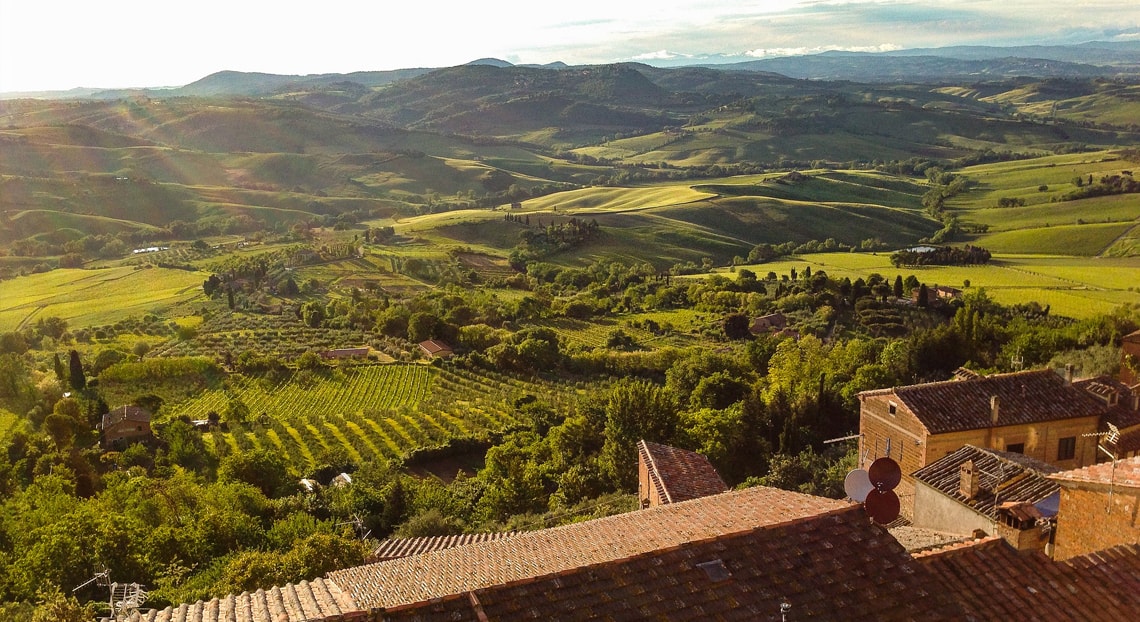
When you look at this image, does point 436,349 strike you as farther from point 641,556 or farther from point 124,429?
point 641,556

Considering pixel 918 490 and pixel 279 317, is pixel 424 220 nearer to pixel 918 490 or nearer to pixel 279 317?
pixel 279 317

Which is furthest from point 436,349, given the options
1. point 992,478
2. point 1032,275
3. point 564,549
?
point 1032,275

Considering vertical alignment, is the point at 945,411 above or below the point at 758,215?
above

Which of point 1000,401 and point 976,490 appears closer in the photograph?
point 976,490

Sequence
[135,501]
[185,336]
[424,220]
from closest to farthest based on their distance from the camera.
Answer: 1. [135,501]
2. [185,336]
3. [424,220]

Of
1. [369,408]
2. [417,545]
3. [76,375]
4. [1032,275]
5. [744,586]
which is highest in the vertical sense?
[744,586]

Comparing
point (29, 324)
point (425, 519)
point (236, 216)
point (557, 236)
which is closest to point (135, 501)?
point (425, 519)

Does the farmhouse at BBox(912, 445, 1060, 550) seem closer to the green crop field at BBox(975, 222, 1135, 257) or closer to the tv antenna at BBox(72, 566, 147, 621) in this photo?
the tv antenna at BBox(72, 566, 147, 621)
